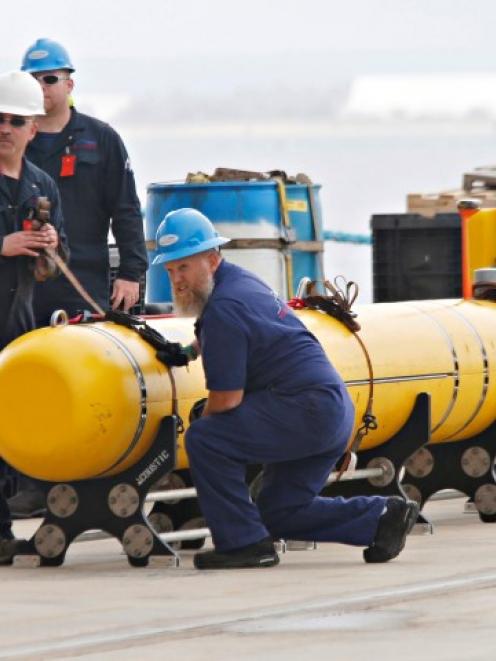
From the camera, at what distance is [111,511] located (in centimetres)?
988

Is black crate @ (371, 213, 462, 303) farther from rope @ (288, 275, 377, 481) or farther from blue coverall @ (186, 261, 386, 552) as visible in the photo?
blue coverall @ (186, 261, 386, 552)

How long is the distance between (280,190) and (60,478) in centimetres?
693

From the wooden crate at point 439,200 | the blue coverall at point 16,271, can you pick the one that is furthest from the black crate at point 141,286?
the wooden crate at point 439,200

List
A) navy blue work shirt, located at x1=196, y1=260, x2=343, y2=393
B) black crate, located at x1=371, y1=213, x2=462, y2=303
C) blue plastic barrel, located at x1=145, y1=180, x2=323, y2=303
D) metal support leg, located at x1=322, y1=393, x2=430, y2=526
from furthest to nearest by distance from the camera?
black crate, located at x1=371, y1=213, x2=462, y2=303 → blue plastic barrel, located at x1=145, y1=180, x2=323, y2=303 → metal support leg, located at x1=322, y1=393, x2=430, y2=526 → navy blue work shirt, located at x1=196, y1=260, x2=343, y2=393

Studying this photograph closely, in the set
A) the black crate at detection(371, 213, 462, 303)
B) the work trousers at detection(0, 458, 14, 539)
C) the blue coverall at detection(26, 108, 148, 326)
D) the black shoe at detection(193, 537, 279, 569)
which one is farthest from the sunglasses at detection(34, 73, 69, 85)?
A: the black crate at detection(371, 213, 462, 303)

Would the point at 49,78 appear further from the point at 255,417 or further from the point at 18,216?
the point at 255,417

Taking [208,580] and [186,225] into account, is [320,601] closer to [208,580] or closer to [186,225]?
[208,580]

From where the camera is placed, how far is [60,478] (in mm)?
9734

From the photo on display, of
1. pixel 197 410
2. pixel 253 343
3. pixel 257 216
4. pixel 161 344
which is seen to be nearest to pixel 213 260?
pixel 253 343

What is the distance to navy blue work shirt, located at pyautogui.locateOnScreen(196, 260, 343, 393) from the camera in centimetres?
939

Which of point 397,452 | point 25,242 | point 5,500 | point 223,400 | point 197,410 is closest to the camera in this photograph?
point 223,400

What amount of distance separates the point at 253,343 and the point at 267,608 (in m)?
1.61

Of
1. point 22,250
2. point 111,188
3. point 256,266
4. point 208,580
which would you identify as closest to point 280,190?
point 256,266

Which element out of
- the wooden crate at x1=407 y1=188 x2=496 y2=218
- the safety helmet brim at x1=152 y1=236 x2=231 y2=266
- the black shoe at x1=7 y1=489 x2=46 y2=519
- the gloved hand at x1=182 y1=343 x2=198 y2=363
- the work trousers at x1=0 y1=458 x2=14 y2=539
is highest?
the safety helmet brim at x1=152 y1=236 x2=231 y2=266
